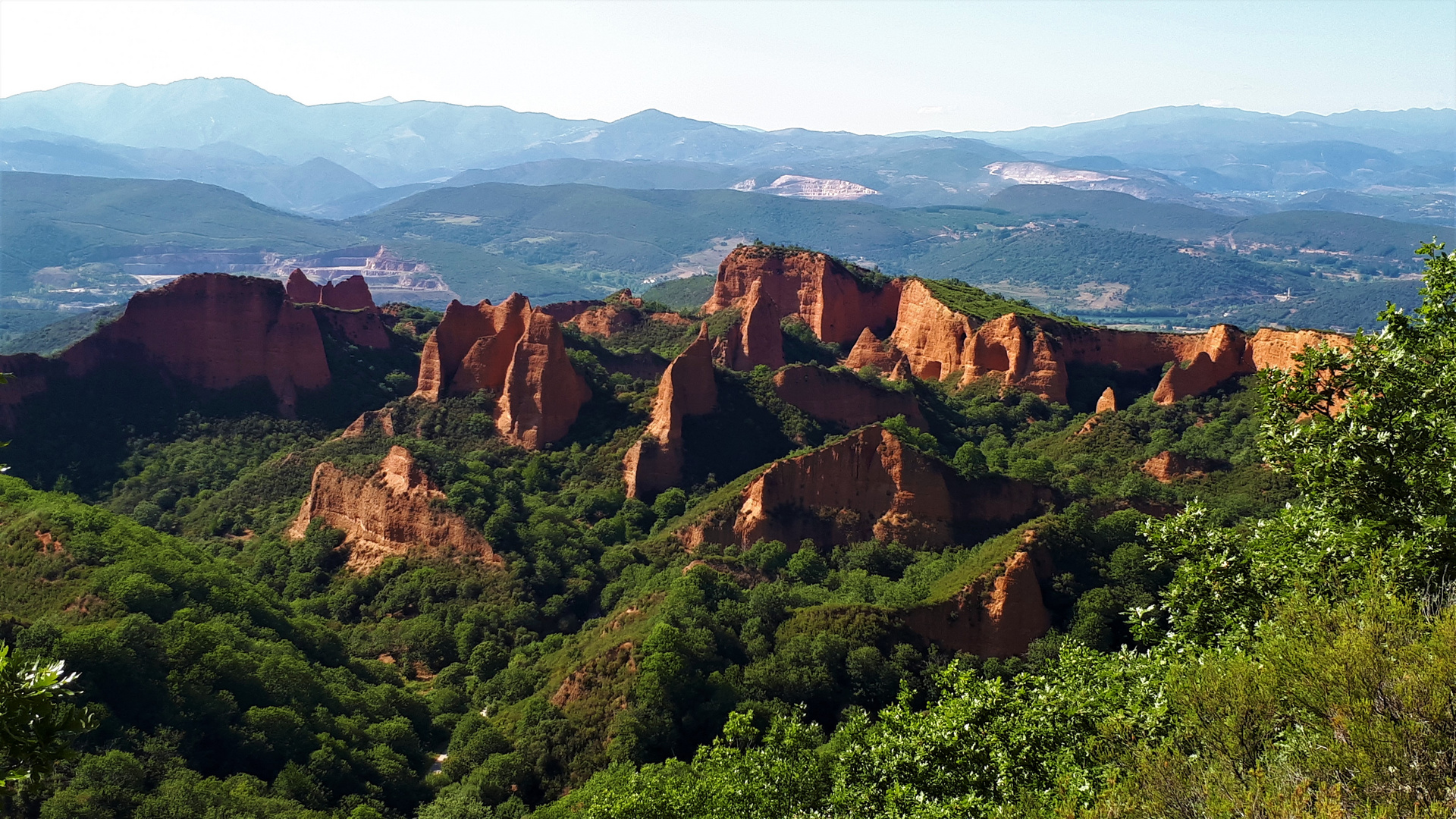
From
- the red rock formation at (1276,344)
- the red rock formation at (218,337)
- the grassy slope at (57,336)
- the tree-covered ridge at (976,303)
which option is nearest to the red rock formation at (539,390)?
the red rock formation at (218,337)

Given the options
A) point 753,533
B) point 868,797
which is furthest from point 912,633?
point 868,797

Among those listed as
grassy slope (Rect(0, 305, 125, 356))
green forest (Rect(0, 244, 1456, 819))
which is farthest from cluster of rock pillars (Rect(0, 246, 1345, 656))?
grassy slope (Rect(0, 305, 125, 356))

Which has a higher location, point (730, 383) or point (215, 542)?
point (730, 383)

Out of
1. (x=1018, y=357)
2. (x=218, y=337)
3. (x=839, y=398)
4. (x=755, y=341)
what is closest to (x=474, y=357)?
(x=218, y=337)

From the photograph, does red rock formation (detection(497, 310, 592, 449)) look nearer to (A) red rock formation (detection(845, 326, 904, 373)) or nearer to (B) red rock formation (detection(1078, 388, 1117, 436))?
(A) red rock formation (detection(845, 326, 904, 373))

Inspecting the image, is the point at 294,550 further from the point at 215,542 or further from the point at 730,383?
the point at 730,383
